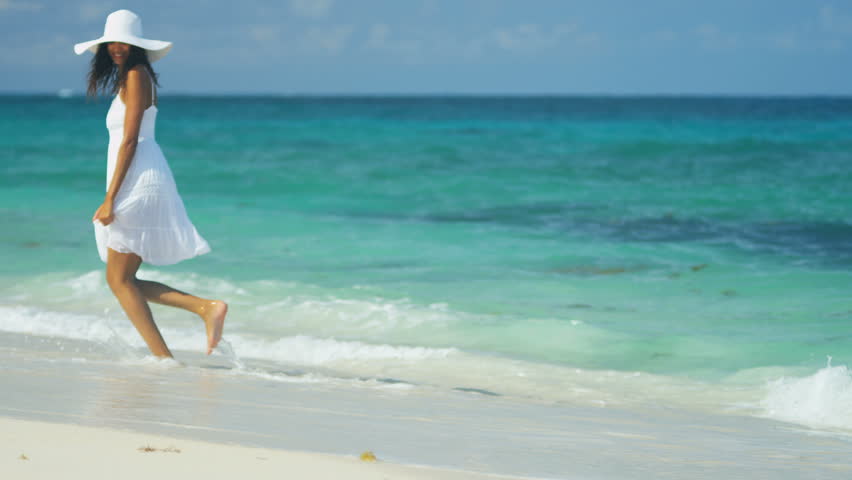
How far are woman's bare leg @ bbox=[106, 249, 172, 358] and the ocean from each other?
0.94ft

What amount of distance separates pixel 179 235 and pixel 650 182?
1522 cm

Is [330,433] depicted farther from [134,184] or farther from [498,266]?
[498,266]

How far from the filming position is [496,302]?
7902 millimetres

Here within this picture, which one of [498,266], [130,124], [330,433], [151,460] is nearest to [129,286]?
[130,124]

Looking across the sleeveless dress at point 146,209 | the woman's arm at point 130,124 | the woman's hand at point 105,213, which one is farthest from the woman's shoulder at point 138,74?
the woman's hand at point 105,213

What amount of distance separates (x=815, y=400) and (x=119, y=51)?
373cm

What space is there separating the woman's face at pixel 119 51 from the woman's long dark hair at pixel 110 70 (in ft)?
0.05

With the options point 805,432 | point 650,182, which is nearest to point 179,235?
point 805,432

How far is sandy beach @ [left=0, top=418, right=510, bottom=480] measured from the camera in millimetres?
2926

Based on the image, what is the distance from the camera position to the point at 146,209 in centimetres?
467

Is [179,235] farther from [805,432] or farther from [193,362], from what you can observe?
[805,432]

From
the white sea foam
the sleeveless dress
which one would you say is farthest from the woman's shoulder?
the white sea foam

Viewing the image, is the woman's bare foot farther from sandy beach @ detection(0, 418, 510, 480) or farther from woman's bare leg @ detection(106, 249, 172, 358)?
sandy beach @ detection(0, 418, 510, 480)

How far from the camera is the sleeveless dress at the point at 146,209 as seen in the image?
4.64m
